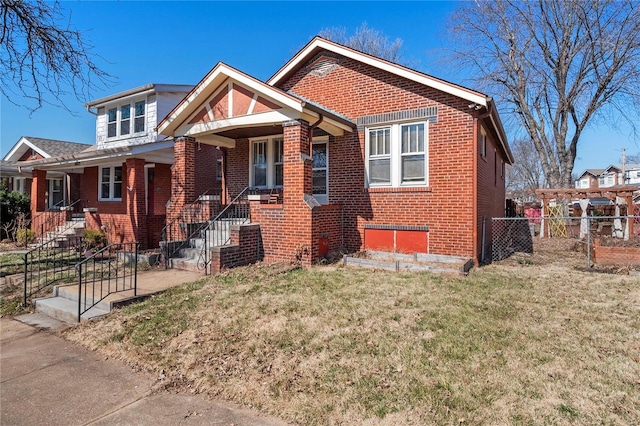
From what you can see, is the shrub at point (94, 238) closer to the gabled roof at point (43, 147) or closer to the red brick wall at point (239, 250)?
the red brick wall at point (239, 250)

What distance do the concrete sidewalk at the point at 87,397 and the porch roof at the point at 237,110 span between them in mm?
6155

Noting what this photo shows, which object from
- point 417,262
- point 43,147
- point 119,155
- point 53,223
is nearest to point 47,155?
point 43,147

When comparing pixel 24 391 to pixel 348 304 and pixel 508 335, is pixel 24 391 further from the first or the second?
pixel 508 335

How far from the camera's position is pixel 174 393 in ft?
12.0

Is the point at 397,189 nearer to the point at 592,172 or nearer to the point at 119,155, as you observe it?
the point at 119,155

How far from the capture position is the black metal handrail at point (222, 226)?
8.68 metres

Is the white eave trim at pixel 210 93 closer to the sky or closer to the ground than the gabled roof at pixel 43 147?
closer to the ground

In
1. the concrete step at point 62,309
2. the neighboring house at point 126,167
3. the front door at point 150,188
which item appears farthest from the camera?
the front door at point 150,188

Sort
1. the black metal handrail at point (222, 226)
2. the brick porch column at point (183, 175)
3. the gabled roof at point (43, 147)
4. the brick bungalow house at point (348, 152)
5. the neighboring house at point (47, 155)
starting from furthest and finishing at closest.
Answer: the gabled roof at point (43, 147) → the neighboring house at point (47, 155) → the brick porch column at point (183, 175) → the black metal handrail at point (222, 226) → the brick bungalow house at point (348, 152)

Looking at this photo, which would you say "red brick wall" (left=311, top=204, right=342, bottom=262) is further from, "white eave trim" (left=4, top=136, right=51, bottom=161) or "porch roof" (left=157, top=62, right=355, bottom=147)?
"white eave trim" (left=4, top=136, right=51, bottom=161)

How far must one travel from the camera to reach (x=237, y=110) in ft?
30.7

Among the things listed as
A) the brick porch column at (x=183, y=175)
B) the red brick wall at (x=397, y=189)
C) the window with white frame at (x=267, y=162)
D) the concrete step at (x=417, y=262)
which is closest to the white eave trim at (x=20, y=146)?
the brick porch column at (x=183, y=175)

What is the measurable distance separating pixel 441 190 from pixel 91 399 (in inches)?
308

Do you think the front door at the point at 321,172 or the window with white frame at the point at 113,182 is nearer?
the front door at the point at 321,172
